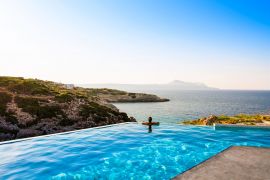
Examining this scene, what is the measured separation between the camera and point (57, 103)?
33312 mm

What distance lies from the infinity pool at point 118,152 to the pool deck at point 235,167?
13.1 ft

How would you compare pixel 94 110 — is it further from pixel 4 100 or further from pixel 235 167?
pixel 235 167

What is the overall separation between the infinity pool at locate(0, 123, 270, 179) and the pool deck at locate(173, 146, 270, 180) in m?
3.98

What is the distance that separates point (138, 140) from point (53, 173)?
7.85 meters

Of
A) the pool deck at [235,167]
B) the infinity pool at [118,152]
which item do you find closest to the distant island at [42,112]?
the infinity pool at [118,152]

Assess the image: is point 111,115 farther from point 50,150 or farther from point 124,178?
point 124,178

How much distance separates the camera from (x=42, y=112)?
29.3 m

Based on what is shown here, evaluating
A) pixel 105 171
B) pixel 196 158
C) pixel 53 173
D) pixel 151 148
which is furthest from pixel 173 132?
pixel 53 173

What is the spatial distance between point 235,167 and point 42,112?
2664cm

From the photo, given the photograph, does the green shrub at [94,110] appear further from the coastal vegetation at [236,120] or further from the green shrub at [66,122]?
the coastal vegetation at [236,120]

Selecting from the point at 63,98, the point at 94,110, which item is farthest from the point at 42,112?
the point at 94,110

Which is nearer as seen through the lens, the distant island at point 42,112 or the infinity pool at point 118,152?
the infinity pool at point 118,152

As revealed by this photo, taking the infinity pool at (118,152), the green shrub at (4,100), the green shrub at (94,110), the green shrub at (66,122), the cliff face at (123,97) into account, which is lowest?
the cliff face at (123,97)

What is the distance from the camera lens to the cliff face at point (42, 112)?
84.6 feet
